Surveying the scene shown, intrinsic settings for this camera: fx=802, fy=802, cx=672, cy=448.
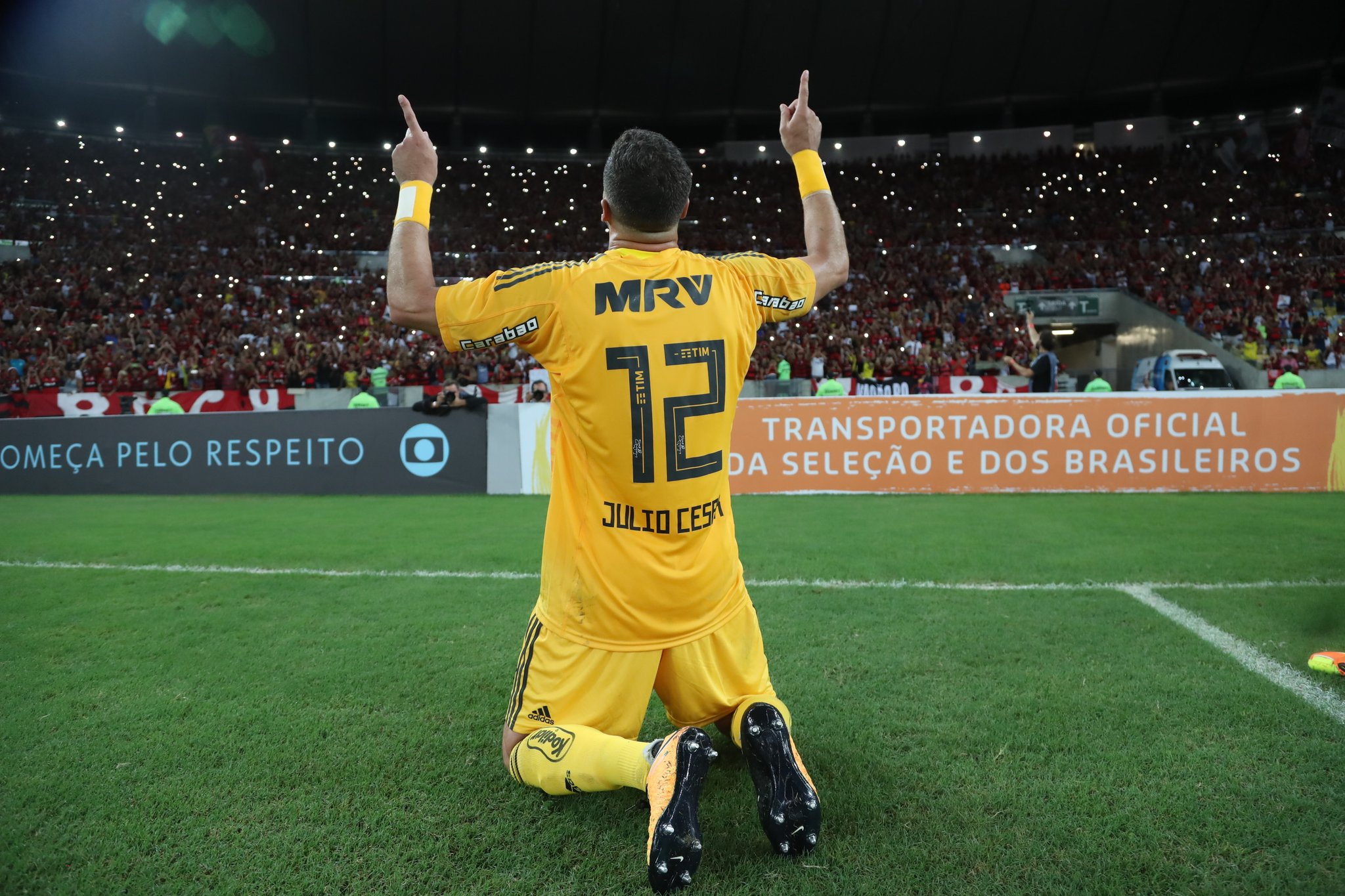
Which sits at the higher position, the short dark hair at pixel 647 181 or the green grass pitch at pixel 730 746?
the short dark hair at pixel 647 181

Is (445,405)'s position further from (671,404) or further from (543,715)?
(671,404)

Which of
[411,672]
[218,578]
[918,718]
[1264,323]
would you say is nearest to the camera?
[918,718]

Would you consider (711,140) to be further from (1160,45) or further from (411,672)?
(411,672)

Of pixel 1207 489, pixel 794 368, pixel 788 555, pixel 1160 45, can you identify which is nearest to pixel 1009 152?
pixel 1160 45

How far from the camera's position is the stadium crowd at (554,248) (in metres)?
23.2

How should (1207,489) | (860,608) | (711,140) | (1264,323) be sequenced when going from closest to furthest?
1. (860,608)
2. (1207,489)
3. (1264,323)
4. (711,140)

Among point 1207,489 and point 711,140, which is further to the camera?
point 711,140

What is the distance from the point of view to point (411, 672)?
11.4 ft

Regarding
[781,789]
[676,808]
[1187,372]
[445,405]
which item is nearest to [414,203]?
[676,808]

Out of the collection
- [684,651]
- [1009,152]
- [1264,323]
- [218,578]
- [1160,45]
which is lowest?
[218,578]

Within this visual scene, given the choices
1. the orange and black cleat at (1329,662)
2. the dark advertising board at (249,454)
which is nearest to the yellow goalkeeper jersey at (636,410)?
the orange and black cleat at (1329,662)

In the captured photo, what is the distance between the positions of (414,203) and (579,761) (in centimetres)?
149

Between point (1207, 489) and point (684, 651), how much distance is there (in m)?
9.34

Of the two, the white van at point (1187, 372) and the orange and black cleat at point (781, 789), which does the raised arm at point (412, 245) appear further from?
the white van at point (1187, 372)
